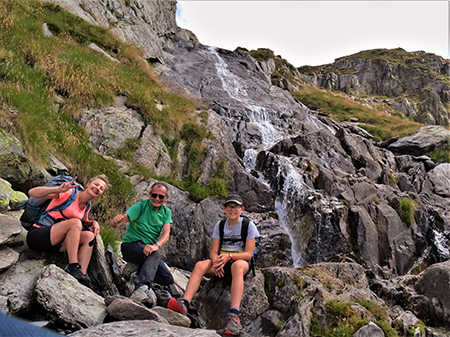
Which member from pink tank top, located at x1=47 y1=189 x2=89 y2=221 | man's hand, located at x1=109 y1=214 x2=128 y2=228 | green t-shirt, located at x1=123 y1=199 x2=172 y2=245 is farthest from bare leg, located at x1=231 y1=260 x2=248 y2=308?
pink tank top, located at x1=47 y1=189 x2=89 y2=221

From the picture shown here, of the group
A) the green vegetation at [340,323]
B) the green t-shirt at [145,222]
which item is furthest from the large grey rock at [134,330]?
the green vegetation at [340,323]

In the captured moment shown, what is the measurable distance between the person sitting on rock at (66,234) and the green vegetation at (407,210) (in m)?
14.0

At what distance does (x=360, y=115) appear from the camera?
3950cm

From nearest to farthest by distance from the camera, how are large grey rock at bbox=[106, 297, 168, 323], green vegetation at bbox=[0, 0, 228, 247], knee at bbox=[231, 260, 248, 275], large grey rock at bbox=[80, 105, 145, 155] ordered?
1. large grey rock at bbox=[106, 297, 168, 323]
2. knee at bbox=[231, 260, 248, 275]
3. green vegetation at bbox=[0, 0, 228, 247]
4. large grey rock at bbox=[80, 105, 145, 155]

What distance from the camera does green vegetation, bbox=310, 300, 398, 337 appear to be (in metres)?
5.11

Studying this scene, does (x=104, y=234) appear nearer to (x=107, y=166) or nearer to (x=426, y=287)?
(x=107, y=166)

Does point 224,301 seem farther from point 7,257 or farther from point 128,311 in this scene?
A: point 7,257

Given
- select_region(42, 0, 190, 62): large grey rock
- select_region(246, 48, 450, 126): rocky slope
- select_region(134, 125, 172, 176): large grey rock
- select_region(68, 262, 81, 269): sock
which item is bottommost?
select_region(68, 262, 81, 269): sock

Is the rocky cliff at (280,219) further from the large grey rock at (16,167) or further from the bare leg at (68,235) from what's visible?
the bare leg at (68,235)

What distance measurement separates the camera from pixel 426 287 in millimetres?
8211

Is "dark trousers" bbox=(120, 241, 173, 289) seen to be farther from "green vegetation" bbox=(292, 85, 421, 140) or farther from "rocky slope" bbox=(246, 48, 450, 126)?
"rocky slope" bbox=(246, 48, 450, 126)

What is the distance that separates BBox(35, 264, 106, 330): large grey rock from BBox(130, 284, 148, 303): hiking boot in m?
0.55

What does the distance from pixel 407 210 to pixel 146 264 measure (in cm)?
1353

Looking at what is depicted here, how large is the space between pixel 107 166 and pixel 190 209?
302cm
